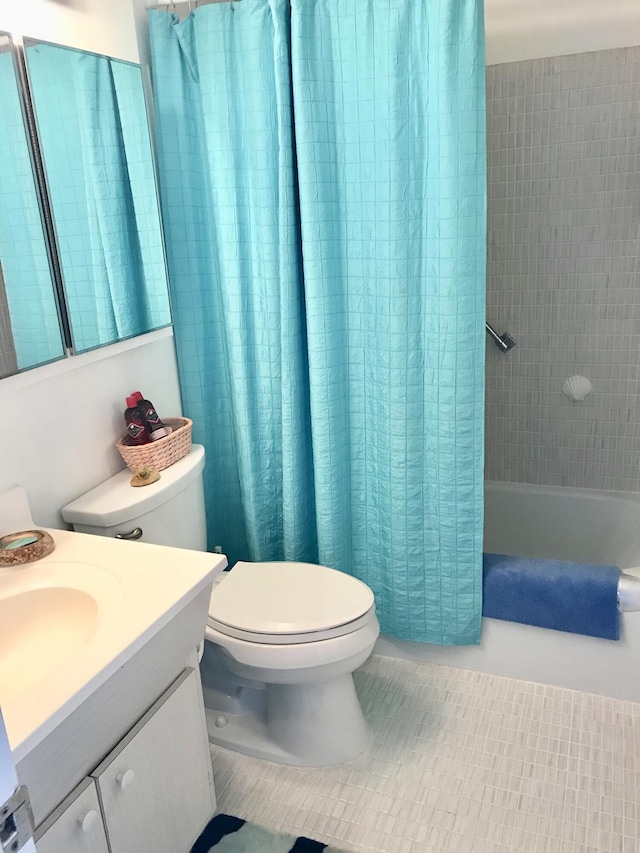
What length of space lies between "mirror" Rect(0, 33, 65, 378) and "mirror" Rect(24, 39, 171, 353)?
0.05 meters

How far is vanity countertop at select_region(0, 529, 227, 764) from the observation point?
1209 millimetres

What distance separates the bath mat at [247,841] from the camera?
1.64 meters

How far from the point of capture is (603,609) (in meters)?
1.96

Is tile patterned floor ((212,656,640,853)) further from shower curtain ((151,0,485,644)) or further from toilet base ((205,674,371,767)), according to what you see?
shower curtain ((151,0,485,644))

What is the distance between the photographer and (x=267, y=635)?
1.73 meters

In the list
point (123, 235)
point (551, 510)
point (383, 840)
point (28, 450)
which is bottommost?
point (383, 840)

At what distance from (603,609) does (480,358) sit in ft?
2.46

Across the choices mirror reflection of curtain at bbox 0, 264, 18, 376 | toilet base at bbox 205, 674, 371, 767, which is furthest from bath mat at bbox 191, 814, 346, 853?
mirror reflection of curtain at bbox 0, 264, 18, 376

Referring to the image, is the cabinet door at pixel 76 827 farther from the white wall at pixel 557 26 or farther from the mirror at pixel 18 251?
the white wall at pixel 557 26

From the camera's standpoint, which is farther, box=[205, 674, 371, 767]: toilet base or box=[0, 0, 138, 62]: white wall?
box=[205, 674, 371, 767]: toilet base

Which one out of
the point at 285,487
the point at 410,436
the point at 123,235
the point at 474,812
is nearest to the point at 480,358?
the point at 410,436

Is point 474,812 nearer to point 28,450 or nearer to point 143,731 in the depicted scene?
point 143,731

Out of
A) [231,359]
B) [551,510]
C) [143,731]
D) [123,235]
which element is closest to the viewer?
[143,731]

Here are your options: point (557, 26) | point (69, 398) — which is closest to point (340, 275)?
point (69, 398)
